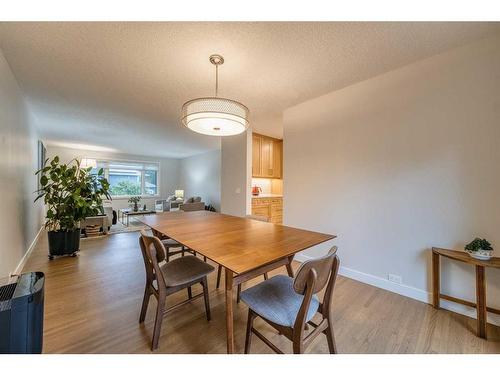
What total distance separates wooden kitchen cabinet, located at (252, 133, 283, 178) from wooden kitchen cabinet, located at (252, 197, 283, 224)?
0.56 metres

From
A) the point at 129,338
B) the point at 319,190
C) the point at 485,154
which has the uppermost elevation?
the point at 485,154

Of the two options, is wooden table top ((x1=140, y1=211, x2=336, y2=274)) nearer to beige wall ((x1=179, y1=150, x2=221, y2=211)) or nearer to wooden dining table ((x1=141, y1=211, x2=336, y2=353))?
wooden dining table ((x1=141, y1=211, x2=336, y2=353))

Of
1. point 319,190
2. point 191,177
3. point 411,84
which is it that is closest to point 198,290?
point 319,190

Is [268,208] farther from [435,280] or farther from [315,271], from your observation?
[315,271]

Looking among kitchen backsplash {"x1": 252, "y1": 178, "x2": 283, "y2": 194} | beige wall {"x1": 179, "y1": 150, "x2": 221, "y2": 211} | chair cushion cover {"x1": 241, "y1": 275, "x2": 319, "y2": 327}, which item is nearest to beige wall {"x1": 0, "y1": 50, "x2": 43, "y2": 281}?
chair cushion cover {"x1": 241, "y1": 275, "x2": 319, "y2": 327}

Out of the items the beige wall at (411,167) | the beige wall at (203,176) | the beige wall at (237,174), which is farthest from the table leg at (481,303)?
the beige wall at (203,176)

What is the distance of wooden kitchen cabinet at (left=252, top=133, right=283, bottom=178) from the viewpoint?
4.27 metres

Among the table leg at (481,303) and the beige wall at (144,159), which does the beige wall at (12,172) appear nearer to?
the table leg at (481,303)

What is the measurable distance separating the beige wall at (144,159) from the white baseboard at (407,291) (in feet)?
25.6

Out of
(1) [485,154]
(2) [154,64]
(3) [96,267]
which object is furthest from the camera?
(3) [96,267]

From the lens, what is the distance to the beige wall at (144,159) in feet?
21.7

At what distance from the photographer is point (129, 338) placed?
146cm
